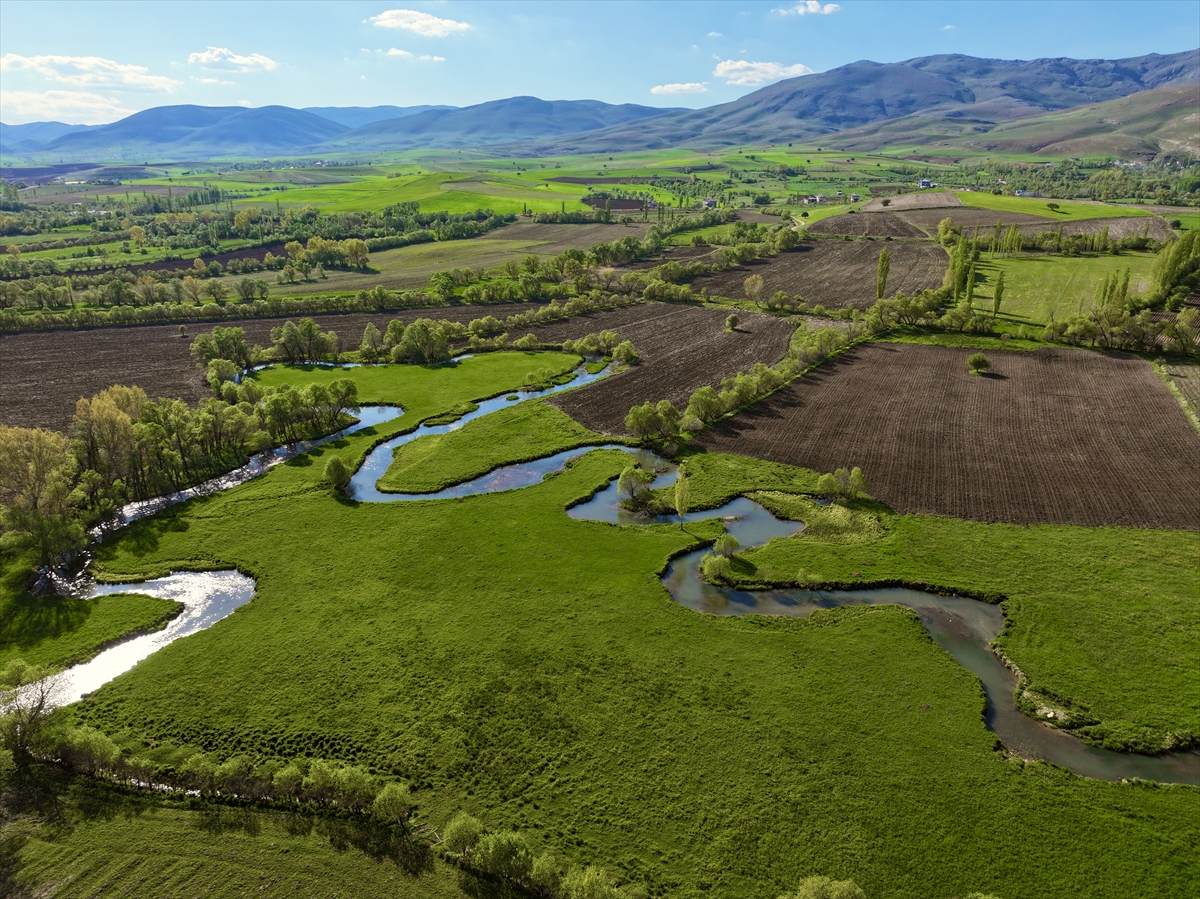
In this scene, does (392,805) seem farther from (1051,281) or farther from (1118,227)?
(1118,227)

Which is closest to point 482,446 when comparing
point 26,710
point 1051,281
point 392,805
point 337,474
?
point 337,474

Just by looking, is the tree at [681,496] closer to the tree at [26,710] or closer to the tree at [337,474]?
the tree at [337,474]

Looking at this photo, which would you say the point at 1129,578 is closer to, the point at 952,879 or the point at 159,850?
the point at 952,879

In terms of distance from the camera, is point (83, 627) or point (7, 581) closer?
point (83, 627)

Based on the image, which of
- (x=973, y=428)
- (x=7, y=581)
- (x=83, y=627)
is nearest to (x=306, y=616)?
(x=83, y=627)

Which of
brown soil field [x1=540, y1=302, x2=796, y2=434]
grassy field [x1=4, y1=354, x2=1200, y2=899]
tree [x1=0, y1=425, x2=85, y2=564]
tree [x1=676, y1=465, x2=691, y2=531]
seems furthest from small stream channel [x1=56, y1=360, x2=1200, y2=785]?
brown soil field [x1=540, y1=302, x2=796, y2=434]

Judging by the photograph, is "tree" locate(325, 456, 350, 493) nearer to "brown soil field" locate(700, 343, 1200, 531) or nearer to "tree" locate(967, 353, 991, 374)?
"brown soil field" locate(700, 343, 1200, 531)
